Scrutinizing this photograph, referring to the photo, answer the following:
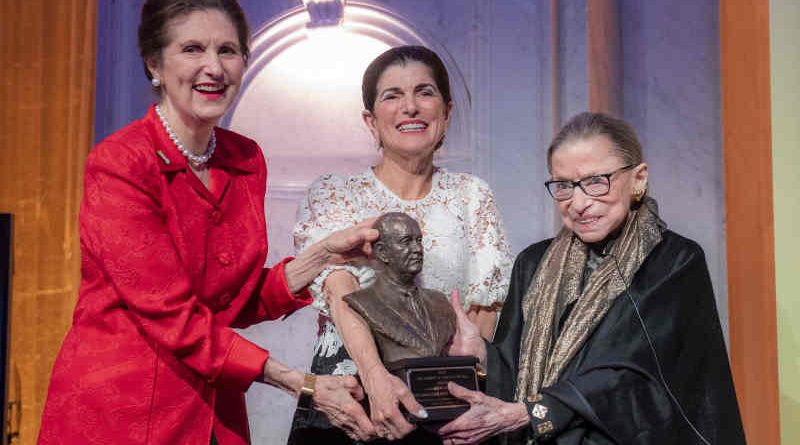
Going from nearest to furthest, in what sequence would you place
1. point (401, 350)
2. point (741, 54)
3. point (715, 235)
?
point (401, 350) < point (741, 54) < point (715, 235)

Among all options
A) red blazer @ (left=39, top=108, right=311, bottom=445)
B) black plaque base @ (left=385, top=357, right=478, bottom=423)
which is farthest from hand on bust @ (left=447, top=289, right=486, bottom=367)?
red blazer @ (left=39, top=108, right=311, bottom=445)

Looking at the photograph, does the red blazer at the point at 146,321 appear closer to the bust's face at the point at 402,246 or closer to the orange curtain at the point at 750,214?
the bust's face at the point at 402,246

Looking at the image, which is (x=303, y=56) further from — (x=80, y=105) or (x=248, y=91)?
(x=80, y=105)

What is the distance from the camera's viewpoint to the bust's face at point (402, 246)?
270cm

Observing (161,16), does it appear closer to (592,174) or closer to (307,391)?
(307,391)

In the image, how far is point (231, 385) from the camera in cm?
242

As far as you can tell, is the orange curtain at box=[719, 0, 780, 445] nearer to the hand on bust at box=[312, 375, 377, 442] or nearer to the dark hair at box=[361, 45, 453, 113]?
the dark hair at box=[361, 45, 453, 113]

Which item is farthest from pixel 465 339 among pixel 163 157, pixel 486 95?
pixel 486 95

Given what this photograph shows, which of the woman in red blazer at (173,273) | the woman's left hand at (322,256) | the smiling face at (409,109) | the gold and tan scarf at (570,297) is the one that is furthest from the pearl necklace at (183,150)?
the gold and tan scarf at (570,297)

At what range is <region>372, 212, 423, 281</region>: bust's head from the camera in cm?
270

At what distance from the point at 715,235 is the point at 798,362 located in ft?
3.54

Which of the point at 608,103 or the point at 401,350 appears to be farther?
the point at 608,103

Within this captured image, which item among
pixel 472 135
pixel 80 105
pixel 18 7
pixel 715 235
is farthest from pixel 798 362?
pixel 18 7

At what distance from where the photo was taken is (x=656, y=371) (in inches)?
100
